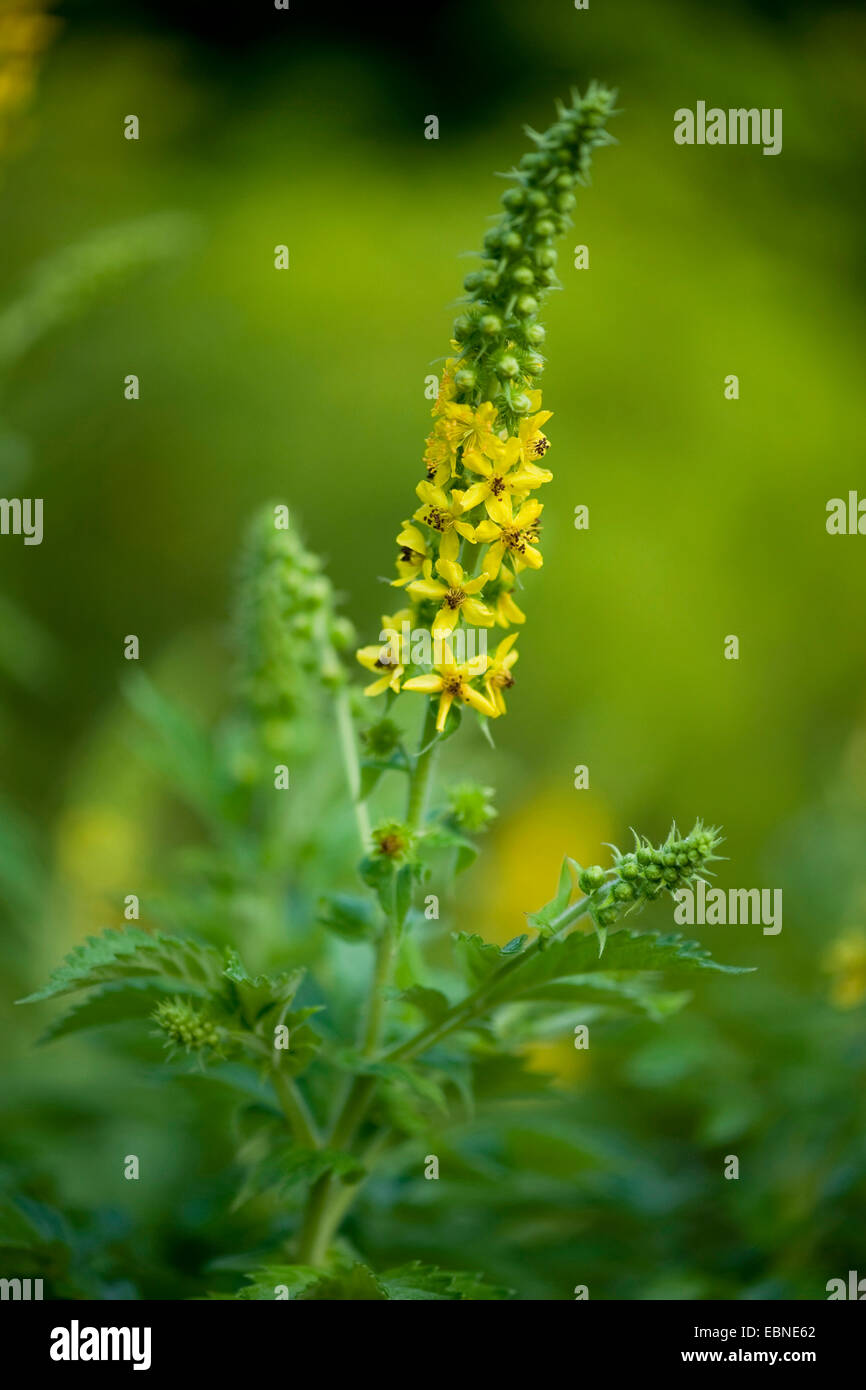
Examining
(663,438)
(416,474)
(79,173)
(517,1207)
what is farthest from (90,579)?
(517,1207)

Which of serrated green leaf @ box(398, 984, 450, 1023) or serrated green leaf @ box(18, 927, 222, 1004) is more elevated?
serrated green leaf @ box(18, 927, 222, 1004)

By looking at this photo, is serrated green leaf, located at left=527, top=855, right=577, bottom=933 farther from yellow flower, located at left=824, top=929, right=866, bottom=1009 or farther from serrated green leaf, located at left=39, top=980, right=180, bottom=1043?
yellow flower, located at left=824, top=929, right=866, bottom=1009

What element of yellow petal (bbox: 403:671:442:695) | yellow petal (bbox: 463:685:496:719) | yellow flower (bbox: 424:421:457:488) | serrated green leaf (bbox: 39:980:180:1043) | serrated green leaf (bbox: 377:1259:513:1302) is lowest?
serrated green leaf (bbox: 377:1259:513:1302)

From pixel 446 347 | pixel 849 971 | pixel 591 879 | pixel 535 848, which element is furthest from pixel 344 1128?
pixel 446 347

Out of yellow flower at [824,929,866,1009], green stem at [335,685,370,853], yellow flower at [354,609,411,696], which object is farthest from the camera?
yellow flower at [824,929,866,1009]

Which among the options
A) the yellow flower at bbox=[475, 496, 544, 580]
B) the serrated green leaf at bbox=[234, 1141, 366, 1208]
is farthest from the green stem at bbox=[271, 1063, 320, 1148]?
the yellow flower at bbox=[475, 496, 544, 580]

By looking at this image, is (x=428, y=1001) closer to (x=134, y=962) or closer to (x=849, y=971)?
(x=134, y=962)

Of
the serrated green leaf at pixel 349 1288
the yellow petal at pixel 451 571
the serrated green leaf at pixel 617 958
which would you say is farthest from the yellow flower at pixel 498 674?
the serrated green leaf at pixel 349 1288

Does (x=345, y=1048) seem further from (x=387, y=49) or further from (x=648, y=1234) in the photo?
(x=387, y=49)
